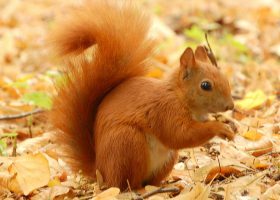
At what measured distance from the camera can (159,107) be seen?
2.17m

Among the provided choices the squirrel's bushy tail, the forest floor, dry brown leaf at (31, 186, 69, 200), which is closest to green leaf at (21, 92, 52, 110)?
the forest floor

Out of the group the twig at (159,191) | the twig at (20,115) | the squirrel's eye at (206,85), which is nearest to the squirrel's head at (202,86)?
the squirrel's eye at (206,85)

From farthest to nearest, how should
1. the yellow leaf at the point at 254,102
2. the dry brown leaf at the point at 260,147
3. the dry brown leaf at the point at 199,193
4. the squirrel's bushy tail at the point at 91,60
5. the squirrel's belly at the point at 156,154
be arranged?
the yellow leaf at the point at 254,102 < the dry brown leaf at the point at 260,147 < the squirrel's bushy tail at the point at 91,60 < the squirrel's belly at the point at 156,154 < the dry brown leaf at the point at 199,193

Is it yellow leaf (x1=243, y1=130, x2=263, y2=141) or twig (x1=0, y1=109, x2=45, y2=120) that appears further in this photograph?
twig (x1=0, y1=109, x2=45, y2=120)

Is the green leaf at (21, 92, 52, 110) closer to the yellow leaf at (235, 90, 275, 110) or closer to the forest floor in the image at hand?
the forest floor

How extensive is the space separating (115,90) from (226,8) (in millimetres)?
4559

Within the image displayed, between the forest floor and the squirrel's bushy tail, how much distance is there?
0.12m

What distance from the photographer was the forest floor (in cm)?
215

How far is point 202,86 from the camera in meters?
2.21

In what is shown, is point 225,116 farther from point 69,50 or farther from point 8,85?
point 8,85

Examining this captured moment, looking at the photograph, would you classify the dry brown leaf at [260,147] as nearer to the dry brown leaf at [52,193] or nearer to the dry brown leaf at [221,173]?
the dry brown leaf at [221,173]

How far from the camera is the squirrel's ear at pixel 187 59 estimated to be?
222 centimetres

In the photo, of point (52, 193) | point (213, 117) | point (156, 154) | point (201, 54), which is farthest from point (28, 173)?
point (213, 117)

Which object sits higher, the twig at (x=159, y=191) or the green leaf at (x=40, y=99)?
the green leaf at (x=40, y=99)
